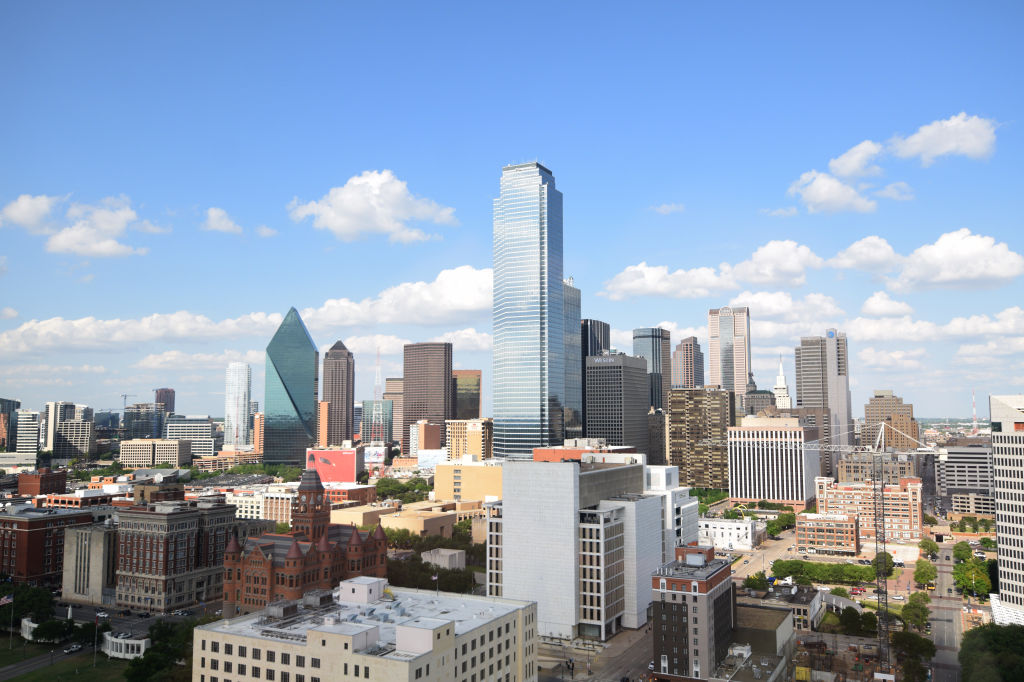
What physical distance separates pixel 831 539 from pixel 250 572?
454 ft

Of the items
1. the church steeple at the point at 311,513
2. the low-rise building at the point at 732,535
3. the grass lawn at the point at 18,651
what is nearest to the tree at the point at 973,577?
Answer: the low-rise building at the point at 732,535

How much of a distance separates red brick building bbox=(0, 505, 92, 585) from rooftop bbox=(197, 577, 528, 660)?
9174 cm

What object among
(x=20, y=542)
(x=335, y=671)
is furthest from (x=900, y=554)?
(x=20, y=542)

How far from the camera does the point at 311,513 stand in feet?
433

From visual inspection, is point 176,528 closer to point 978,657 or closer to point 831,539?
point 978,657

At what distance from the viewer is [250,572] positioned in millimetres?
116812

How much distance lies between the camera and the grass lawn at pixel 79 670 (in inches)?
3792

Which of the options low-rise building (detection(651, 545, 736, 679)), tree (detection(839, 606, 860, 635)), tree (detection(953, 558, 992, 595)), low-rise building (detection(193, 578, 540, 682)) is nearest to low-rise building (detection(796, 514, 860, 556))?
tree (detection(953, 558, 992, 595))

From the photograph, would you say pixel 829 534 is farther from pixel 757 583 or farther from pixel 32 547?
pixel 32 547

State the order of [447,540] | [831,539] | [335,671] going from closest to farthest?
1. [335,671]
2. [447,540]
3. [831,539]

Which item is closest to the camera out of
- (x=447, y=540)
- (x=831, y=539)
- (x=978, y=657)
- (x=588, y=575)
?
(x=978, y=657)

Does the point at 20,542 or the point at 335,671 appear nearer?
the point at 335,671

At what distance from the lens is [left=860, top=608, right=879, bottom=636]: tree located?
113 meters

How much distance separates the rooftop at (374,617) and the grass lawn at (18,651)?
52.5m
